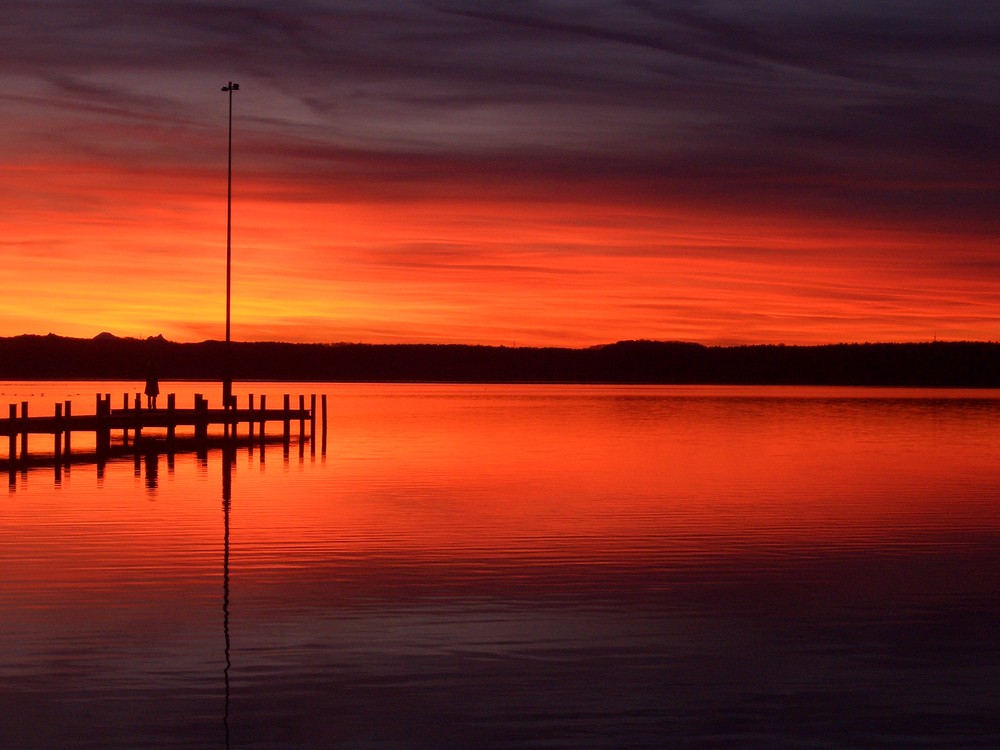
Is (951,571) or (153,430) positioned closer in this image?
(951,571)

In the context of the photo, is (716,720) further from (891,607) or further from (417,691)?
(891,607)

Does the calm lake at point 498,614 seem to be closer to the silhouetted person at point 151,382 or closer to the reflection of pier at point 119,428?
the reflection of pier at point 119,428

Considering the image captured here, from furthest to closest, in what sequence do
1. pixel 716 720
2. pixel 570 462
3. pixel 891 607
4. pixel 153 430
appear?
1. pixel 153 430
2. pixel 570 462
3. pixel 891 607
4. pixel 716 720

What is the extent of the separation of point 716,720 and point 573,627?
386cm

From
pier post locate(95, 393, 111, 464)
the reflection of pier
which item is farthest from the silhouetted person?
pier post locate(95, 393, 111, 464)

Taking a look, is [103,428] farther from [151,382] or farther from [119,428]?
[151,382]

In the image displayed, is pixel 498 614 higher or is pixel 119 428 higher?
pixel 498 614

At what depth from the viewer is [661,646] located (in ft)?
46.4

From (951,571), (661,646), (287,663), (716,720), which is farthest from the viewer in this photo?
(951,571)

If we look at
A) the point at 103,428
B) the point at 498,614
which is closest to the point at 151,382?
the point at 103,428

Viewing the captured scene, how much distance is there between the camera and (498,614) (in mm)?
15820

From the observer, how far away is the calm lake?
445 inches

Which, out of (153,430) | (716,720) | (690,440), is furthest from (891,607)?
(153,430)

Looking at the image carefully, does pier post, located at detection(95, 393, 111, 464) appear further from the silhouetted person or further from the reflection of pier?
the silhouetted person
